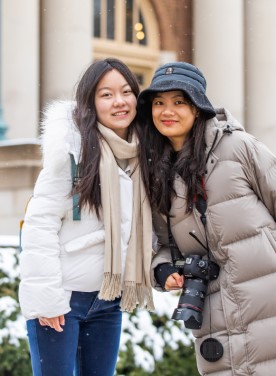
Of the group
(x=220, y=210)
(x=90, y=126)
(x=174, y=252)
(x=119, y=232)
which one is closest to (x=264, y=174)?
(x=220, y=210)

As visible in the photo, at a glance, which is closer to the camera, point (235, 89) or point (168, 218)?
point (168, 218)

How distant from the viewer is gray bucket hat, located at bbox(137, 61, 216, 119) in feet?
12.9

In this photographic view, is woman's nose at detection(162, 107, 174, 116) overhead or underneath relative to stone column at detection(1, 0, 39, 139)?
underneath

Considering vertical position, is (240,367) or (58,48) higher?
(58,48)

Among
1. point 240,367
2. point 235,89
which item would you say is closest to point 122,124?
point 240,367

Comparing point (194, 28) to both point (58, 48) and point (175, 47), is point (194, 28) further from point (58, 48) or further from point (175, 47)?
point (58, 48)

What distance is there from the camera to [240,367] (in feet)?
12.7

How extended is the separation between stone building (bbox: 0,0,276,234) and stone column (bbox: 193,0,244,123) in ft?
0.06

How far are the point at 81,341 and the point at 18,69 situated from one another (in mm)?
9078

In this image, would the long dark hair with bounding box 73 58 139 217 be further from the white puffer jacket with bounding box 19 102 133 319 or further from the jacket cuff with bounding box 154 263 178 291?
→ the jacket cuff with bounding box 154 263 178 291

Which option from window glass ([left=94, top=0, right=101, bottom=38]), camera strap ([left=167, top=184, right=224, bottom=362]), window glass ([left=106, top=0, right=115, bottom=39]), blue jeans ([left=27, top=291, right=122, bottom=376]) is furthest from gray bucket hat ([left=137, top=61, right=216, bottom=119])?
window glass ([left=106, top=0, right=115, bottom=39])

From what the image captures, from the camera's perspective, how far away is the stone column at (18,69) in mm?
12867

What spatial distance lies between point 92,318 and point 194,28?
1297 centimetres

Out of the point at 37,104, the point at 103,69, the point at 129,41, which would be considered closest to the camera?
the point at 103,69
